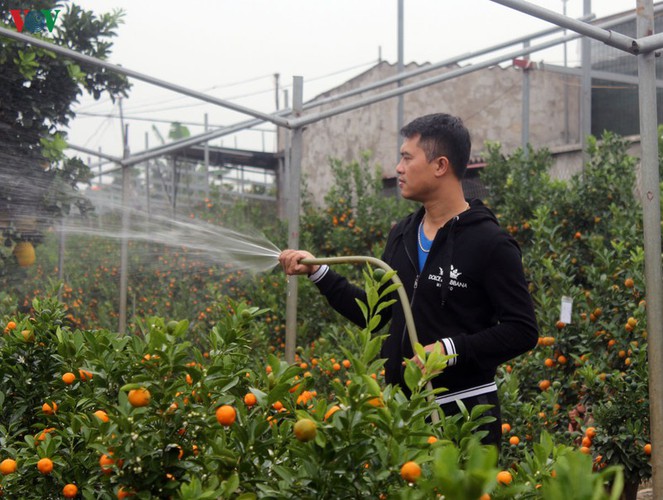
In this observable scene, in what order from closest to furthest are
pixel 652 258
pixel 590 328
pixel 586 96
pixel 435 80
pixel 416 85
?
→ 1. pixel 652 258
2. pixel 590 328
3. pixel 416 85
4. pixel 435 80
5. pixel 586 96

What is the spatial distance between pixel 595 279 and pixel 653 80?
7.37 ft

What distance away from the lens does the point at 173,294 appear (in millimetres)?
10625

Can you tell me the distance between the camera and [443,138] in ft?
10.1

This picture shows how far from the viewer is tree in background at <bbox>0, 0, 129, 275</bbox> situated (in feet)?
22.3

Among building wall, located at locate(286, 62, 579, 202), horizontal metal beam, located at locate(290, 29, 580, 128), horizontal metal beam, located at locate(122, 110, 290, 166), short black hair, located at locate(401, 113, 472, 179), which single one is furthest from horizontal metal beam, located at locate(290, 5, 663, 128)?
building wall, located at locate(286, 62, 579, 202)

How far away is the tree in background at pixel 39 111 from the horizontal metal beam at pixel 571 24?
4.63 meters

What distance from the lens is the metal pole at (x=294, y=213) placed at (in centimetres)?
557

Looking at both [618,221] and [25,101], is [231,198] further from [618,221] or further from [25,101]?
[618,221]

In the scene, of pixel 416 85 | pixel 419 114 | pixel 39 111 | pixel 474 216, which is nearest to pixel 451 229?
pixel 474 216

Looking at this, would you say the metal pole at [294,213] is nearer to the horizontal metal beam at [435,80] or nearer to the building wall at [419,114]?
the horizontal metal beam at [435,80]

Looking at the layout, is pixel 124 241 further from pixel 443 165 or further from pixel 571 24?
pixel 571 24

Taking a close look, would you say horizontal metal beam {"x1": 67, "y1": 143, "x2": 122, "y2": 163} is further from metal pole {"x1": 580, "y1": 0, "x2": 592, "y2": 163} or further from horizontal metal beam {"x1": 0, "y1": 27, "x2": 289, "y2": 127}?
metal pole {"x1": 580, "y1": 0, "x2": 592, "y2": 163}

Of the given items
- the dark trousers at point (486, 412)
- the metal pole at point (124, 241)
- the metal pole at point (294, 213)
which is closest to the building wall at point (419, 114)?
the metal pole at point (124, 241)

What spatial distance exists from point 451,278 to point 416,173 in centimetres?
41
